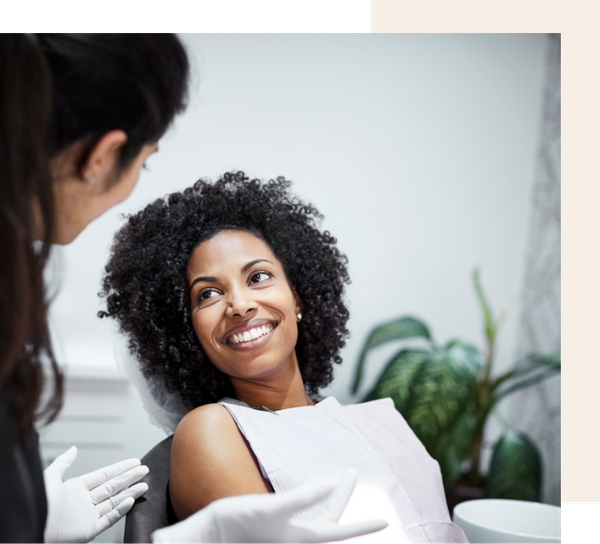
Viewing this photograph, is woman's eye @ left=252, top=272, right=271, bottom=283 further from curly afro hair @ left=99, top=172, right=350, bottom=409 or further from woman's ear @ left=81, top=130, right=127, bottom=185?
woman's ear @ left=81, top=130, right=127, bottom=185

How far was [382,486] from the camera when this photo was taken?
133 centimetres

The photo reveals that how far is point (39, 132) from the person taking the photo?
3.39 feet

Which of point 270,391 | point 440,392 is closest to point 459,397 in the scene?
point 440,392

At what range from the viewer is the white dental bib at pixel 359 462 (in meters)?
1.26

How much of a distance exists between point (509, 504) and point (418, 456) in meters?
0.36

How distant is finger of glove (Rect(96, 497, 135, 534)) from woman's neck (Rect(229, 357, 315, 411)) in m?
0.34

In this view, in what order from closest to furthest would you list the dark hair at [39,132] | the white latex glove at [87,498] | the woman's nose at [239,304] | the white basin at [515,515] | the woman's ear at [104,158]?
1. the dark hair at [39,132]
2. the woman's ear at [104,158]
3. the white latex glove at [87,498]
4. the woman's nose at [239,304]
5. the white basin at [515,515]

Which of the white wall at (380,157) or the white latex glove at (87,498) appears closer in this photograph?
the white latex glove at (87,498)

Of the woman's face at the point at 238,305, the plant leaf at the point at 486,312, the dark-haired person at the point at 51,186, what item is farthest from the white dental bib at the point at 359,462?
the plant leaf at the point at 486,312

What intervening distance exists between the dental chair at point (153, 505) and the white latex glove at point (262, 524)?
21 cm

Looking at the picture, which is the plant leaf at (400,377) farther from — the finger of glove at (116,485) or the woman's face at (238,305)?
the finger of glove at (116,485)

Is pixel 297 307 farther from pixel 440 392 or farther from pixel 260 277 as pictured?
pixel 440 392
